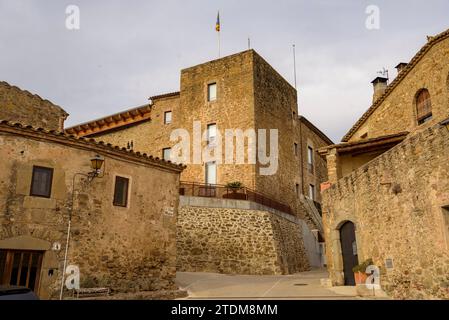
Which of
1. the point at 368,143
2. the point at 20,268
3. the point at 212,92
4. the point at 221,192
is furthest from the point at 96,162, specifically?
the point at 212,92

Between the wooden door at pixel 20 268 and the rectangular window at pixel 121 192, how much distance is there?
2.56m

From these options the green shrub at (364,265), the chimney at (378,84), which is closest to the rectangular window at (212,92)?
the chimney at (378,84)

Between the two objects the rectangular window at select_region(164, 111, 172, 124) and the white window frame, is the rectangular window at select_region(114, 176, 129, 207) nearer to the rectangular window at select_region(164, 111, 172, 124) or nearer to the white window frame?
the white window frame

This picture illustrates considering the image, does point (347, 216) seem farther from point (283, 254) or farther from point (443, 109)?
point (283, 254)

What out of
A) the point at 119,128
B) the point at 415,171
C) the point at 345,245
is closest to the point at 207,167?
the point at 119,128

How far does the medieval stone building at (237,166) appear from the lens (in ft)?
64.0

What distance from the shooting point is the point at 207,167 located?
24.9m

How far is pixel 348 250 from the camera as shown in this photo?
13.2 meters

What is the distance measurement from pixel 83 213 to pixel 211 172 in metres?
14.1

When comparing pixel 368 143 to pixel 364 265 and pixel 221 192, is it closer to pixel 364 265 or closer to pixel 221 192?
pixel 364 265

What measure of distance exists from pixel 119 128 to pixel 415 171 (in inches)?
1019

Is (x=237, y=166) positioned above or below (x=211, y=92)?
below

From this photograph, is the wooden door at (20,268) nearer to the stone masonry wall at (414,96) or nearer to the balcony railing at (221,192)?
the balcony railing at (221,192)
